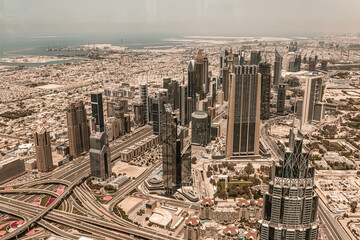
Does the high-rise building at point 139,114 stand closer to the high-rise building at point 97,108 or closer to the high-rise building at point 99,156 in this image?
the high-rise building at point 97,108

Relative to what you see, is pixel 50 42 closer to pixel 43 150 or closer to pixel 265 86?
pixel 43 150

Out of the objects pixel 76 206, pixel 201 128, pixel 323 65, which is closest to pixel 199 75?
pixel 201 128

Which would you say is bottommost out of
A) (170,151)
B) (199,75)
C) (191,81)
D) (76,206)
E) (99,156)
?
(76,206)

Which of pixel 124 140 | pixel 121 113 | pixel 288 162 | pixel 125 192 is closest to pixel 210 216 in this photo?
pixel 125 192

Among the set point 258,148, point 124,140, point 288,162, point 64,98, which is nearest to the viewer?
point 288,162

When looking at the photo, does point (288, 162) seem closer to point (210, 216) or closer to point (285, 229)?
point (285, 229)

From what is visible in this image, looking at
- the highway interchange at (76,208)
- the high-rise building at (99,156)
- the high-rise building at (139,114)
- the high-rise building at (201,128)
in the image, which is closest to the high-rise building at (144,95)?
the high-rise building at (139,114)

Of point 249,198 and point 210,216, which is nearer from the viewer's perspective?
point 210,216
